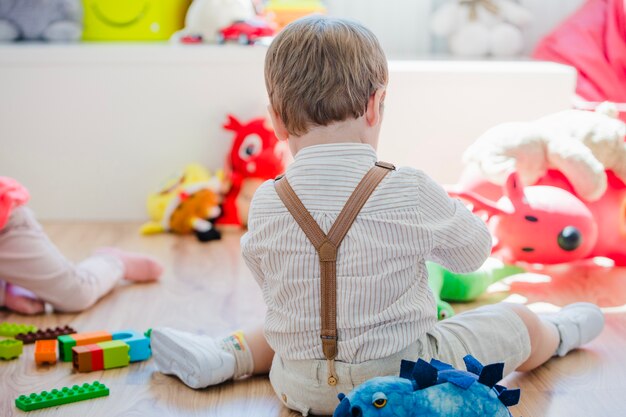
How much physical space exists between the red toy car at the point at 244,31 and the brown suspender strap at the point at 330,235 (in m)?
1.47

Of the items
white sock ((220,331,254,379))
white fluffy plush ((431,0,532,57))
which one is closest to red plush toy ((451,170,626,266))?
white sock ((220,331,254,379))

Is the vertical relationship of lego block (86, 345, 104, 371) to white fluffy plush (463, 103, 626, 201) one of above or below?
below

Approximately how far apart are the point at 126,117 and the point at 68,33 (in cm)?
33

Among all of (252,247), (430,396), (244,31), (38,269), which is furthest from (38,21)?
(430,396)

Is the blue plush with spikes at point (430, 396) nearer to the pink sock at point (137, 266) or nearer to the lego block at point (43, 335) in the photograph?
the lego block at point (43, 335)

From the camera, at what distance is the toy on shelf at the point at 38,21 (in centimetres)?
260

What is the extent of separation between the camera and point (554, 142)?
194 cm

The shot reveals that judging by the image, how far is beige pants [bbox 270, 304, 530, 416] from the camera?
3.84 ft

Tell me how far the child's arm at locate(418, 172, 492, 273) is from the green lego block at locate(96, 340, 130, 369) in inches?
21.8

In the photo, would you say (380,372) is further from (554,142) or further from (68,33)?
(68,33)

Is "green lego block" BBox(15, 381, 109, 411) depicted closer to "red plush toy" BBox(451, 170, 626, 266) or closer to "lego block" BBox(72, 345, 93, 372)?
"lego block" BBox(72, 345, 93, 372)

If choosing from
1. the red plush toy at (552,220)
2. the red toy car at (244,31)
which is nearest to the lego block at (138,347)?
the red plush toy at (552,220)

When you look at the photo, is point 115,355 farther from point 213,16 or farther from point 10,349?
point 213,16

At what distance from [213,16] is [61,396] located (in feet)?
4.90
